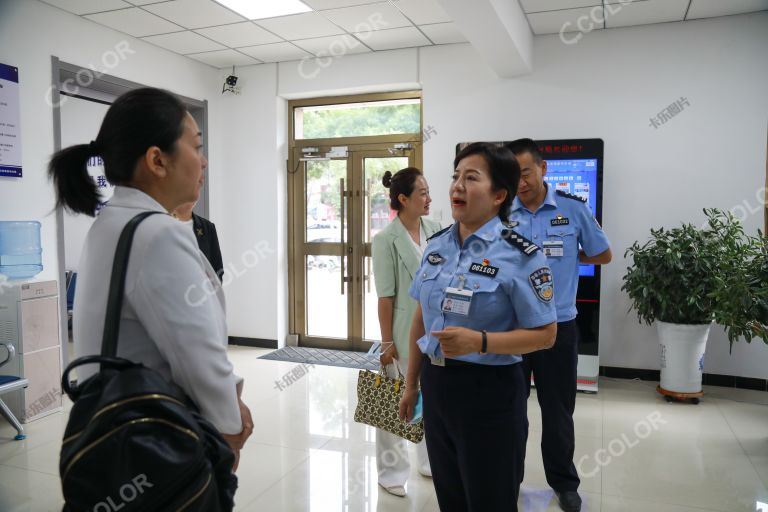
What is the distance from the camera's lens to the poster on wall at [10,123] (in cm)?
385

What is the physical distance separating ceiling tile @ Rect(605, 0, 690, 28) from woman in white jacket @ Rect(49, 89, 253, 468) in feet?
13.5

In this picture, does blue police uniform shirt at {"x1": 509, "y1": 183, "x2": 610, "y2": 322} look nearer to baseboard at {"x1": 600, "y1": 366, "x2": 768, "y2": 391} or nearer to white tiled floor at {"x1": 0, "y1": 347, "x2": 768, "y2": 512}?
white tiled floor at {"x1": 0, "y1": 347, "x2": 768, "y2": 512}

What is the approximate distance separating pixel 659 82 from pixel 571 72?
735 mm

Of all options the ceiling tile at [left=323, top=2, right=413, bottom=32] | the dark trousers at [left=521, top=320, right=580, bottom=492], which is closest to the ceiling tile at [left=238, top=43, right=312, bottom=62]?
the ceiling tile at [left=323, top=2, right=413, bottom=32]

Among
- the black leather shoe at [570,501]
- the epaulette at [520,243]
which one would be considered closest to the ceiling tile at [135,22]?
the epaulette at [520,243]

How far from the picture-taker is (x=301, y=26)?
4.71m

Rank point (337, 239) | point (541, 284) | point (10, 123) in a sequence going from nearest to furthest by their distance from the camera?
1. point (541, 284)
2. point (10, 123)
3. point (337, 239)

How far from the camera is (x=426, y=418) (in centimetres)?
167

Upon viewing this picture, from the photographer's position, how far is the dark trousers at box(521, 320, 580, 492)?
2.46 meters

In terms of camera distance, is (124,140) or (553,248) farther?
(553,248)

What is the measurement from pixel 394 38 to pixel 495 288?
411cm

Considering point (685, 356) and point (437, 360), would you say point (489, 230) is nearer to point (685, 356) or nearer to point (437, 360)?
point (437, 360)

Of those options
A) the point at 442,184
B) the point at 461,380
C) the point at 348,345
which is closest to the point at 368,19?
the point at 442,184

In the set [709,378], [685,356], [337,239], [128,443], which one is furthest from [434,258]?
[337,239]
